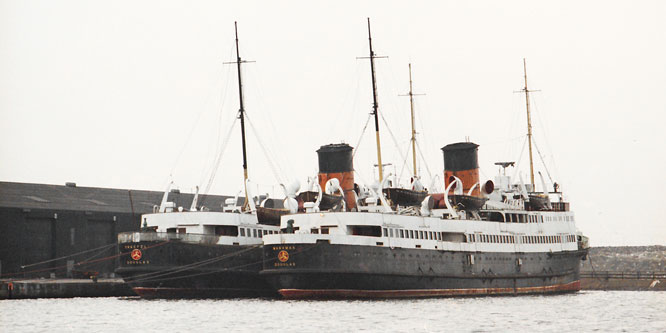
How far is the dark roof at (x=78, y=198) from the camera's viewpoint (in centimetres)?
7331

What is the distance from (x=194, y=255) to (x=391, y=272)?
11246mm

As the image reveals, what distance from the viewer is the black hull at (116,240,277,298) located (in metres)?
57.0

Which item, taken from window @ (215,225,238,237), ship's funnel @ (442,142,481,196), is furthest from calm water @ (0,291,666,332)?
ship's funnel @ (442,142,481,196)

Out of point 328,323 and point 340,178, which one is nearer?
point 328,323

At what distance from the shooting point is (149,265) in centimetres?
5697

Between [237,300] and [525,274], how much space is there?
66.3 ft

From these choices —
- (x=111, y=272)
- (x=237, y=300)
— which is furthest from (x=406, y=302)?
(x=111, y=272)

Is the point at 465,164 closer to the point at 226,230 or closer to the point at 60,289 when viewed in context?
the point at 226,230

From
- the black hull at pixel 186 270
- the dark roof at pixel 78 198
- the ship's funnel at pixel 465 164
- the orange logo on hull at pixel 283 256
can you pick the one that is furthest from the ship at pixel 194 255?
the ship's funnel at pixel 465 164

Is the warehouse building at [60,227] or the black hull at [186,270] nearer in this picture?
the black hull at [186,270]

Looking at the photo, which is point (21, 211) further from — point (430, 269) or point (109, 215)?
point (430, 269)

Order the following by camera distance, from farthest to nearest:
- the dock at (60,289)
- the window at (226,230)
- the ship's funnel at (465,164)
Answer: the ship's funnel at (465,164)
the window at (226,230)
the dock at (60,289)

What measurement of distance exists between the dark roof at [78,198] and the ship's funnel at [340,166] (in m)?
14.2

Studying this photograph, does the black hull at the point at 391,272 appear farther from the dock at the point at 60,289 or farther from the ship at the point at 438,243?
the dock at the point at 60,289
